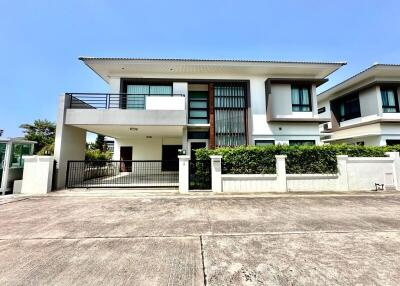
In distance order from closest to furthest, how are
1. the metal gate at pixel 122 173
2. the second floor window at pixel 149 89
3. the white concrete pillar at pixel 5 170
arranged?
the white concrete pillar at pixel 5 170
the metal gate at pixel 122 173
the second floor window at pixel 149 89

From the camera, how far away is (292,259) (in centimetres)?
307

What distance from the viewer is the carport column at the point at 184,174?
874 cm

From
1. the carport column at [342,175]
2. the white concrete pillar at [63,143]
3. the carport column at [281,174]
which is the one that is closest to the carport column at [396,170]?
the carport column at [342,175]

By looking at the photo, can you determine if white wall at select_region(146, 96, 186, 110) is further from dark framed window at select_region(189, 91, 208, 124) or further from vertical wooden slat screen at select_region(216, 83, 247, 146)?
vertical wooden slat screen at select_region(216, 83, 247, 146)

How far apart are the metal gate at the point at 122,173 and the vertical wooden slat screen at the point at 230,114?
4036 millimetres

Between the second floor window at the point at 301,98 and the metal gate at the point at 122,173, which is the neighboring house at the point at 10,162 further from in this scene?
the second floor window at the point at 301,98

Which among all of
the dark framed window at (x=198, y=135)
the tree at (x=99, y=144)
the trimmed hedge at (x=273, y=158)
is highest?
the tree at (x=99, y=144)

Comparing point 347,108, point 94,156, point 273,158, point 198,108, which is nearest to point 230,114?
point 198,108

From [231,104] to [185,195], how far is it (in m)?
7.82

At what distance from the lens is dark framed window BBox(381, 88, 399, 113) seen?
14.4 m

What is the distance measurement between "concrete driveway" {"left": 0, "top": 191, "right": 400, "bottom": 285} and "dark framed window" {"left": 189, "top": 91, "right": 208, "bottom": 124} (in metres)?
7.85

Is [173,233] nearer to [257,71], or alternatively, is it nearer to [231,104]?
[231,104]

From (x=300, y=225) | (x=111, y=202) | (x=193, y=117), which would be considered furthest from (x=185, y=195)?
(x=193, y=117)

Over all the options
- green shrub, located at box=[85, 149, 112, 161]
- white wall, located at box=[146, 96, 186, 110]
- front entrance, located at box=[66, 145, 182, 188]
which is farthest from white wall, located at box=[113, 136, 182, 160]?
white wall, located at box=[146, 96, 186, 110]
